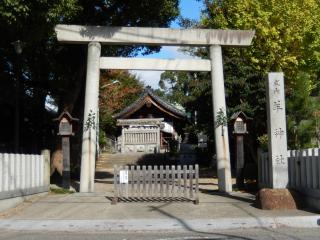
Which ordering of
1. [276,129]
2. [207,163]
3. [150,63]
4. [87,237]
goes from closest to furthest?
[87,237], [276,129], [150,63], [207,163]

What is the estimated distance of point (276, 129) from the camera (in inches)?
556

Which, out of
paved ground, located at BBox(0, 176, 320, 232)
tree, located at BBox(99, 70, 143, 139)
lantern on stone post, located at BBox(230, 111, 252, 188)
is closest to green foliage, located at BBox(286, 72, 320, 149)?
lantern on stone post, located at BBox(230, 111, 252, 188)

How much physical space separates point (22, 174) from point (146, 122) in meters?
32.1

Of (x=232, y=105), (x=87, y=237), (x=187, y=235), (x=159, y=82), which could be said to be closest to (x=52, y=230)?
(x=87, y=237)

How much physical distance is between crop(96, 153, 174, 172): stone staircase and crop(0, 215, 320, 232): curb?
1077 inches

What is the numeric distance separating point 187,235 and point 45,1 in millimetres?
8295

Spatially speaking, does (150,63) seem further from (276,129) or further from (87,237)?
(87,237)

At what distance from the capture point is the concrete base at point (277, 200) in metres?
12.7

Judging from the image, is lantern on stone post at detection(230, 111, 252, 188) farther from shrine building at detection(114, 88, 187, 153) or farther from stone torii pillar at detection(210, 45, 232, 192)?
shrine building at detection(114, 88, 187, 153)

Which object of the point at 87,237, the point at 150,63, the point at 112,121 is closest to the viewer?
the point at 87,237

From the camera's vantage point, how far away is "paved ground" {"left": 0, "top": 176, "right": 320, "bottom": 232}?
1086 centimetres

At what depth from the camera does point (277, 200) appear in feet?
41.7

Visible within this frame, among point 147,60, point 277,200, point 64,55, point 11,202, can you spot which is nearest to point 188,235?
point 277,200

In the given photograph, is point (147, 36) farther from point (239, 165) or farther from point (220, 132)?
point (239, 165)
